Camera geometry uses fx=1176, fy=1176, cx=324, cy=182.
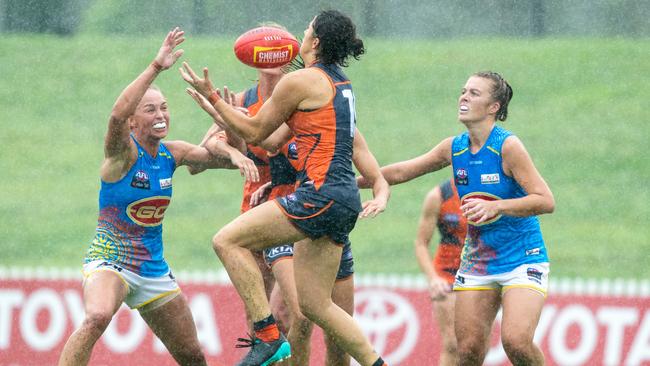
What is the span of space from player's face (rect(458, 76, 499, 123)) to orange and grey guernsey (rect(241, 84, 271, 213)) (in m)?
1.64

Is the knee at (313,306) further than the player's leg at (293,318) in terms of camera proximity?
No

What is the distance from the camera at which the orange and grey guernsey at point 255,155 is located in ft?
30.0

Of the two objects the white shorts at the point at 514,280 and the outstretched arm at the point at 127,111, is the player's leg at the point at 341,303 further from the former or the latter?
the outstretched arm at the point at 127,111

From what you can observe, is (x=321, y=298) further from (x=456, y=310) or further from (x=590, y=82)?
(x=590, y=82)

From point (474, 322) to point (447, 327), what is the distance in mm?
Result: 2035

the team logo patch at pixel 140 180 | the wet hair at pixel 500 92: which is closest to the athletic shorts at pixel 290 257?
the team logo patch at pixel 140 180

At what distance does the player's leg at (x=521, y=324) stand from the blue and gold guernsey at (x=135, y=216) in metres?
2.56

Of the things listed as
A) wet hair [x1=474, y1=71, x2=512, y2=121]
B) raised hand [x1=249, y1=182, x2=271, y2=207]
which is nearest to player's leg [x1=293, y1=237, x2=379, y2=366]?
raised hand [x1=249, y1=182, x2=271, y2=207]

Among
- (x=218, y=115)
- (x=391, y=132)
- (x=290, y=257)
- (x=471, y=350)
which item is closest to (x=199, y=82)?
(x=218, y=115)

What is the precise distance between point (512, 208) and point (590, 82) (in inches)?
957

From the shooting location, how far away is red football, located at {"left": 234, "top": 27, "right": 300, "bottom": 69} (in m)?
8.59

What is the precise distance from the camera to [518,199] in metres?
8.12

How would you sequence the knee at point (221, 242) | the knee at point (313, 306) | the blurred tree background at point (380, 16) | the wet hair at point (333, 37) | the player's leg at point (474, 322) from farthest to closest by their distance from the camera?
the blurred tree background at point (380, 16), the player's leg at point (474, 322), the wet hair at point (333, 37), the knee at point (313, 306), the knee at point (221, 242)

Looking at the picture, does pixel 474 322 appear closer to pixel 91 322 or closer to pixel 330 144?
pixel 330 144
